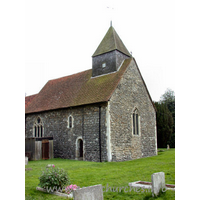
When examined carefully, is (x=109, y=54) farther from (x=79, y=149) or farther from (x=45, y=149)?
(x=45, y=149)

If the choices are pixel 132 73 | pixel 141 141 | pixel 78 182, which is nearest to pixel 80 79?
pixel 132 73

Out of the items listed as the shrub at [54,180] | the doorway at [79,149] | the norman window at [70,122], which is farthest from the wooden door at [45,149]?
the shrub at [54,180]

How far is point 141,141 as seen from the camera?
19.3 meters

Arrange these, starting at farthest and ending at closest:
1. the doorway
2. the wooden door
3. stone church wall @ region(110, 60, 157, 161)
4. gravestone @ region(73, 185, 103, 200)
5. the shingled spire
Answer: the shingled spire < the wooden door < the doorway < stone church wall @ region(110, 60, 157, 161) < gravestone @ region(73, 185, 103, 200)

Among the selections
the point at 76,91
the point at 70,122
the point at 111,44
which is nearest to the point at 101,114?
the point at 70,122

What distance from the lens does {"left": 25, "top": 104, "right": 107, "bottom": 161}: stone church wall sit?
653 inches

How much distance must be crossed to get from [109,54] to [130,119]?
6513 mm

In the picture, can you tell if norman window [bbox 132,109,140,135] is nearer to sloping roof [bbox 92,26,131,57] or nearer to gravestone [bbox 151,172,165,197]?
sloping roof [bbox 92,26,131,57]

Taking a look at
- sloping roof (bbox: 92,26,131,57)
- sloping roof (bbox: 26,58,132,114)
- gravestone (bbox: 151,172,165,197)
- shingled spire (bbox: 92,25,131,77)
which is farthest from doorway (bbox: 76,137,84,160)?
gravestone (bbox: 151,172,165,197)

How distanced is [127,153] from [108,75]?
7.21m

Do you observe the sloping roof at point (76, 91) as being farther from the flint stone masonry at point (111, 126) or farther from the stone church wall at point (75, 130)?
the stone church wall at point (75, 130)

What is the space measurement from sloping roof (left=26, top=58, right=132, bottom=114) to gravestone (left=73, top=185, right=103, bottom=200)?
11.4 meters
